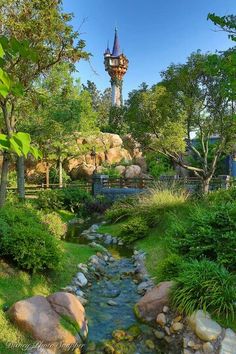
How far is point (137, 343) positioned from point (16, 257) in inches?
114

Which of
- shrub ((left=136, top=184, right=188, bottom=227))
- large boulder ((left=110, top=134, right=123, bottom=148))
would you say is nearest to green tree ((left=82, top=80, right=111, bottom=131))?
large boulder ((left=110, top=134, right=123, bottom=148))

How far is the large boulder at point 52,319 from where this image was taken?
4805 mm

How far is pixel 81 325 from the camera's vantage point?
5.27 metres

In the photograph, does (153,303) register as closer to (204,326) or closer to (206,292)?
(206,292)

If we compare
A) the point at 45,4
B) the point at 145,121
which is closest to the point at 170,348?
the point at 45,4

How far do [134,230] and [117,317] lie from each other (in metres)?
5.63

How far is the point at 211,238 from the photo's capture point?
23.6 feet

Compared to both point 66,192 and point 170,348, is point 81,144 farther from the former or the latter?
point 170,348

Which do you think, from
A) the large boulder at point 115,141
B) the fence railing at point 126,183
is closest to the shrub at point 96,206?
the fence railing at point 126,183

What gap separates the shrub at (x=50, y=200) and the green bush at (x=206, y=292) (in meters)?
11.5

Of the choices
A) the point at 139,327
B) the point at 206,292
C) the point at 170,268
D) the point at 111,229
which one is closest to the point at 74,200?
the point at 111,229

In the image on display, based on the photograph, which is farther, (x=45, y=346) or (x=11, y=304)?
(x=11, y=304)

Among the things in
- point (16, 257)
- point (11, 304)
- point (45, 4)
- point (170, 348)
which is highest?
point (45, 4)

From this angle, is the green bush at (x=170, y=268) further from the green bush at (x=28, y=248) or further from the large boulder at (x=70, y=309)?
the green bush at (x=28, y=248)
